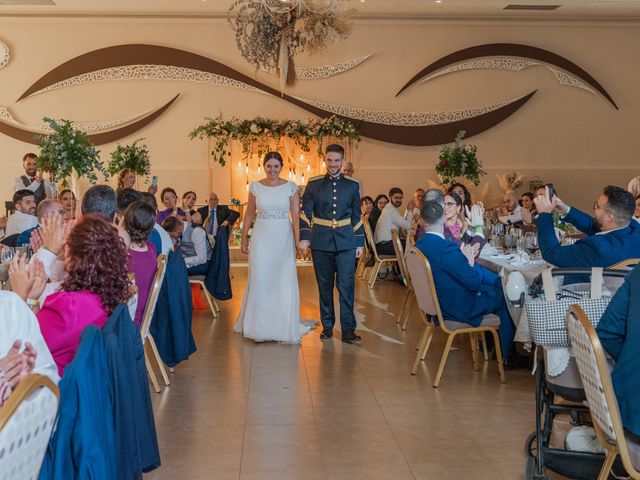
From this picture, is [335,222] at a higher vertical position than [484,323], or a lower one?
higher

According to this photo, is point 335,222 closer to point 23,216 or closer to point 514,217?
point 23,216

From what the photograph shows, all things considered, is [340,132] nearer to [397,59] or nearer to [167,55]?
[397,59]

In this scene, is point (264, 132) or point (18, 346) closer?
point (18, 346)

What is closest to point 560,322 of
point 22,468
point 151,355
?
point 22,468

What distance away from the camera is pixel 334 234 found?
6527 millimetres

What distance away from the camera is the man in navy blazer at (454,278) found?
4977mm

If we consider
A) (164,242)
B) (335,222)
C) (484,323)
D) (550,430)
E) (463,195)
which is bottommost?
(550,430)

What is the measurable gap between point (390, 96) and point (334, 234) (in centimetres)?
740

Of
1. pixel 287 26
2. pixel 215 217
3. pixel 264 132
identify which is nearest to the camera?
pixel 287 26

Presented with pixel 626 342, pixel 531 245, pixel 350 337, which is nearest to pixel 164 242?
pixel 350 337

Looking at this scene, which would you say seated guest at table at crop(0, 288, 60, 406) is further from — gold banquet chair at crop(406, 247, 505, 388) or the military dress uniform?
the military dress uniform

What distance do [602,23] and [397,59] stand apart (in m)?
3.65

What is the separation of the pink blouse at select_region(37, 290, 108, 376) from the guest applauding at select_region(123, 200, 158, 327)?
170cm

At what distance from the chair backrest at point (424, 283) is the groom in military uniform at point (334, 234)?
141 centimetres
